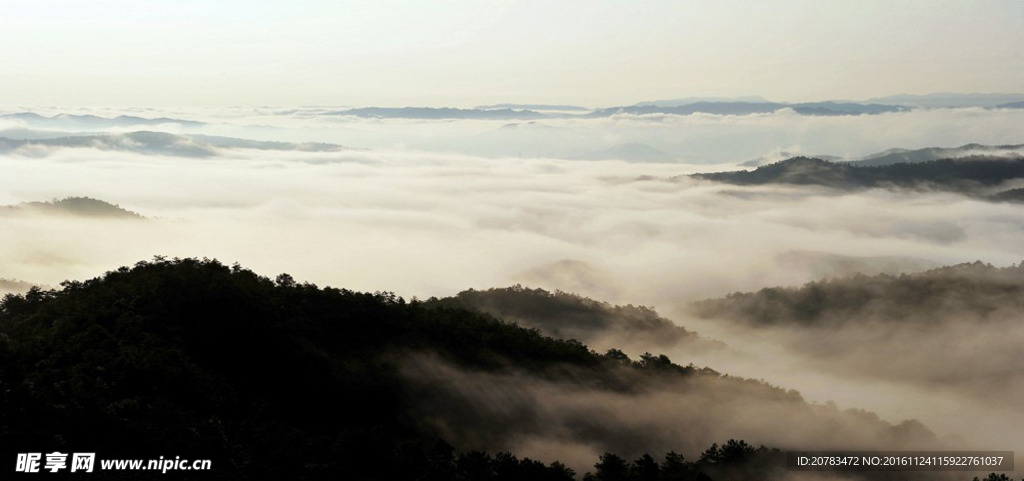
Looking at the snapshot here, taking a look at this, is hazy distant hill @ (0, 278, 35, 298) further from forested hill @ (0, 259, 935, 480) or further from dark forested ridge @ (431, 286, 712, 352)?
forested hill @ (0, 259, 935, 480)

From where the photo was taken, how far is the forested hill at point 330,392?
48.9m

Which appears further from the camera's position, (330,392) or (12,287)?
(12,287)

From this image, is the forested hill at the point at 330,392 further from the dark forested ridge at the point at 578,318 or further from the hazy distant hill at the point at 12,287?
the hazy distant hill at the point at 12,287

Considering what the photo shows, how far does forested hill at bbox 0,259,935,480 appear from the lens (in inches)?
1925

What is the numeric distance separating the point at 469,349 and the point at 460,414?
15.4m

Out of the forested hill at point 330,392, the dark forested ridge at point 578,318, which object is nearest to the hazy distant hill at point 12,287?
the dark forested ridge at point 578,318

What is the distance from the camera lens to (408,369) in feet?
240

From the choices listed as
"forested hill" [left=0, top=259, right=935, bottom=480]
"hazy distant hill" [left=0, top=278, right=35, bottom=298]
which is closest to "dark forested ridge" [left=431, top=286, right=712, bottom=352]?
"forested hill" [left=0, top=259, right=935, bottom=480]

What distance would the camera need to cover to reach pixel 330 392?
64875 millimetres

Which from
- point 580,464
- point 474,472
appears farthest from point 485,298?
point 474,472

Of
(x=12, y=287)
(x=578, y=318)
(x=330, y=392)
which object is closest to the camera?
(x=330, y=392)

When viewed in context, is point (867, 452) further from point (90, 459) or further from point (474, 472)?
point (90, 459)

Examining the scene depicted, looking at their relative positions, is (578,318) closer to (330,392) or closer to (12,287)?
(330,392)

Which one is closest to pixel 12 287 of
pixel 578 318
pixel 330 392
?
pixel 578 318
